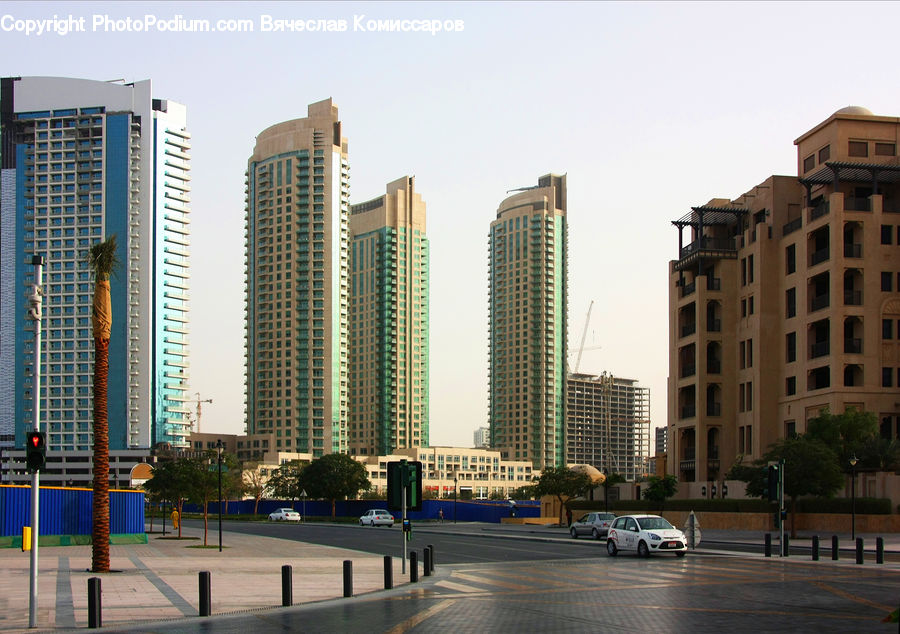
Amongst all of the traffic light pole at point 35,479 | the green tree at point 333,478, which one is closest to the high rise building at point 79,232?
the green tree at point 333,478

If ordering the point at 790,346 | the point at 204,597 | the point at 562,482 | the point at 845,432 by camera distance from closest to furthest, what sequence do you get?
the point at 204,597 → the point at 845,432 → the point at 790,346 → the point at 562,482

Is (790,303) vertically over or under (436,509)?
over

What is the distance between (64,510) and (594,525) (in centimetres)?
2826

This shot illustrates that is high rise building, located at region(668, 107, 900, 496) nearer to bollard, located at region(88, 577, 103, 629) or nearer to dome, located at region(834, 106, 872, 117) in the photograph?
dome, located at region(834, 106, 872, 117)

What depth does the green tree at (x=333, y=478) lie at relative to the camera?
347 ft

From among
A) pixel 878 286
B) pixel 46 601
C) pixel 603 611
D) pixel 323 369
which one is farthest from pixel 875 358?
pixel 323 369

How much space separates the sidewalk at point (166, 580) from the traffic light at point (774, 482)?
46.6ft

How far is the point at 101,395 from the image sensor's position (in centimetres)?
3350

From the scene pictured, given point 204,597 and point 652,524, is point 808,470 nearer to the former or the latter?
point 652,524

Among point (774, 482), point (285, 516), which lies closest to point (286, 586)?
point (774, 482)

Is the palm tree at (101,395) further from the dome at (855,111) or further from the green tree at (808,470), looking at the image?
the dome at (855,111)

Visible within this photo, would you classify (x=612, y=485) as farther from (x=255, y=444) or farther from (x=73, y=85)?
(x=73, y=85)

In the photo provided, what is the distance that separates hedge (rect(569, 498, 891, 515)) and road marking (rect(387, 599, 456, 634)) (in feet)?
139

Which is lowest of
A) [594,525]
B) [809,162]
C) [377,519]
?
[377,519]
